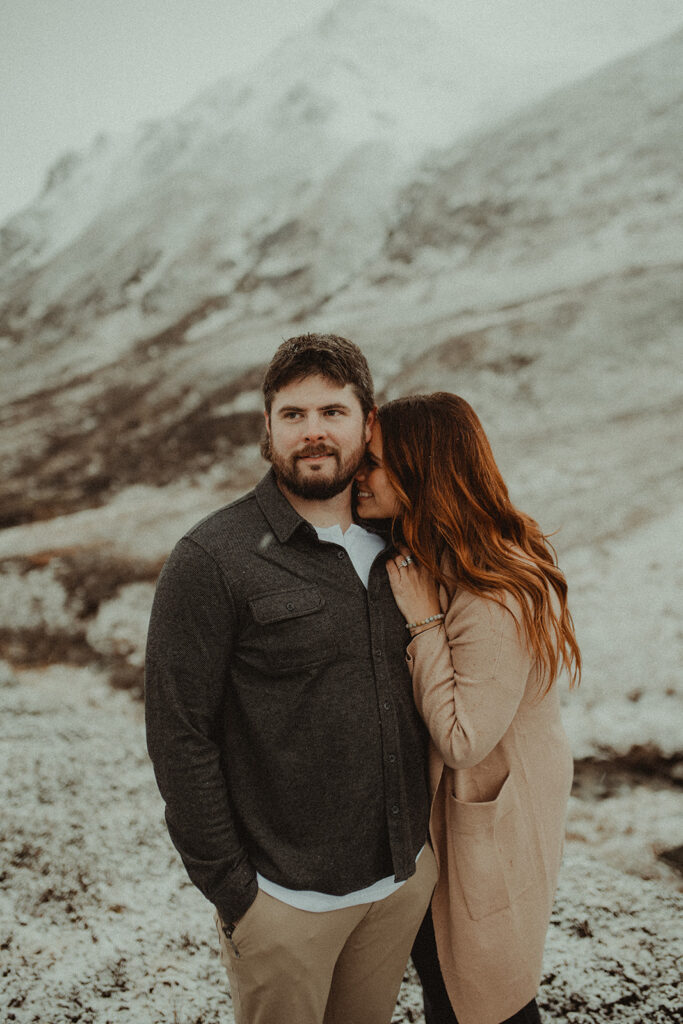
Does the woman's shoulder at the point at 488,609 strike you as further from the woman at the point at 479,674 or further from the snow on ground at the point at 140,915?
the snow on ground at the point at 140,915

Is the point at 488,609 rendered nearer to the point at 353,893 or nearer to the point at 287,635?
the point at 287,635

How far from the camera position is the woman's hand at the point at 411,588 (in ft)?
5.97

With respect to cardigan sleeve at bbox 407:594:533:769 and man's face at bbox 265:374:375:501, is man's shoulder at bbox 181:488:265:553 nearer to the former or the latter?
man's face at bbox 265:374:375:501

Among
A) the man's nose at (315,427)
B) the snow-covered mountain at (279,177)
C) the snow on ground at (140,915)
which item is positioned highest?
the snow-covered mountain at (279,177)

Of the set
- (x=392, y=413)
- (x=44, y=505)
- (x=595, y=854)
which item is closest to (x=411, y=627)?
(x=392, y=413)

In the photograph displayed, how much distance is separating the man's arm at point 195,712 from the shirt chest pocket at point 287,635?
0.24 feet

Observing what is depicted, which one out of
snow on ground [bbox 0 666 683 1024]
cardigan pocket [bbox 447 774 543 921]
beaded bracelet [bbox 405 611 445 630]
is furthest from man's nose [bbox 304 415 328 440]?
snow on ground [bbox 0 666 683 1024]

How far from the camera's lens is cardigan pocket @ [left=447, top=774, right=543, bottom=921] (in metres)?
1.81

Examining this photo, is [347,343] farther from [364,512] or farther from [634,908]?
[634,908]

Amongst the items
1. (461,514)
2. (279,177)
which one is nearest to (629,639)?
(461,514)

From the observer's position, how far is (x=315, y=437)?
1.85 metres

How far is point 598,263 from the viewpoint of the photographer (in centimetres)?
757

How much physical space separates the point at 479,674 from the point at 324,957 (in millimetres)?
921

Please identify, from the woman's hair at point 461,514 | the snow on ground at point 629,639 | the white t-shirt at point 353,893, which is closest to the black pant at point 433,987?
the white t-shirt at point 353,893
